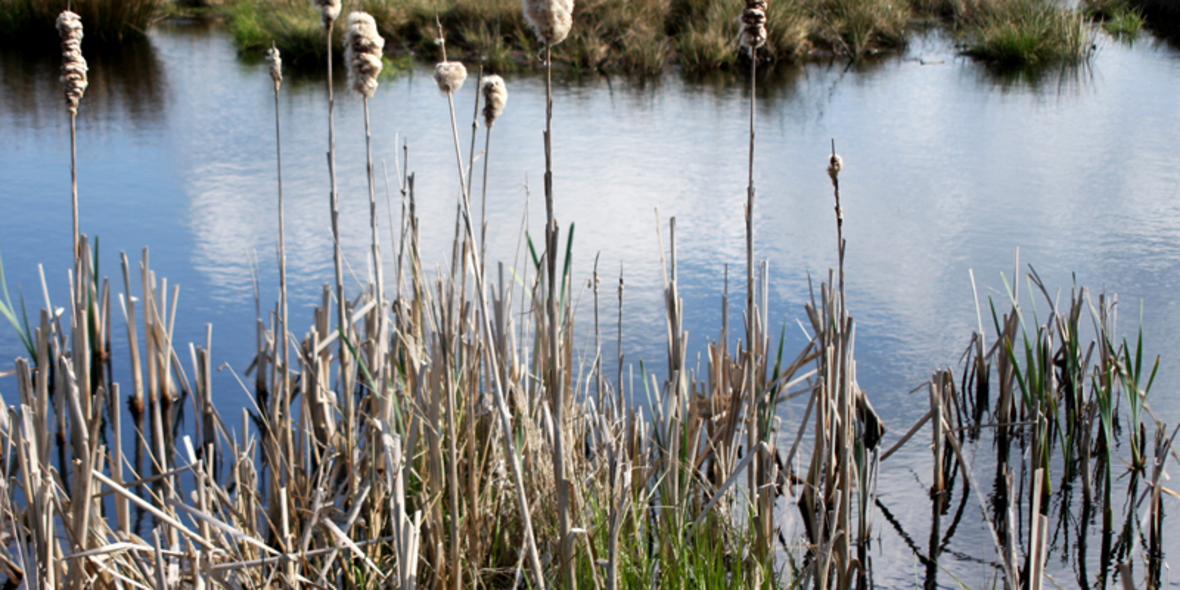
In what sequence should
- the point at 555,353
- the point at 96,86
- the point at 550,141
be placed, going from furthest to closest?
the point at 96,86, the point at 555,353, the point at 550,141

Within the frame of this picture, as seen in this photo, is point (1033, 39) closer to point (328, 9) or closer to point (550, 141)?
point (328, 9)

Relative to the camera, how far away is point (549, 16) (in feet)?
3.01

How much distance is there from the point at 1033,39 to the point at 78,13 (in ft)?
28.4

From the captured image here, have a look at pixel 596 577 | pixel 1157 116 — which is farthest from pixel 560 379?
pixel 1157 116

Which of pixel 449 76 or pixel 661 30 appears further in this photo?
pixel 661 30

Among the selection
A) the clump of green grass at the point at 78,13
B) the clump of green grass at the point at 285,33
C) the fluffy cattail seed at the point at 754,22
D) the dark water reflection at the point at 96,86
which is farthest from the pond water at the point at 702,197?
the clump of green grass at the point at 78,13

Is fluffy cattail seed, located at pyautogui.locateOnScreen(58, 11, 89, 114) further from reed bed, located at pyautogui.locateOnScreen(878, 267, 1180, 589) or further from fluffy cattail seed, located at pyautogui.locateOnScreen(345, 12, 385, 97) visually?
reed bed, located at pyautogui.locateOnScreen(878, 267, 1180, 589)

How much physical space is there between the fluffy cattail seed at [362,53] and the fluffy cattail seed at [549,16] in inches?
19.0

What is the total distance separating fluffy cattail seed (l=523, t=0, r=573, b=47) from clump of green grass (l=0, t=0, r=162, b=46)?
927 cm

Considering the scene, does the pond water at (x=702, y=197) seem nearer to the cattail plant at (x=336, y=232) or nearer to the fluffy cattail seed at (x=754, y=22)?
the cattail plant at (x=336, y=232)

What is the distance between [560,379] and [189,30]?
10.8 meters

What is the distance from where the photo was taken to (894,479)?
2.12 m

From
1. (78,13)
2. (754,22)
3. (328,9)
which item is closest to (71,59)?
(328,9)

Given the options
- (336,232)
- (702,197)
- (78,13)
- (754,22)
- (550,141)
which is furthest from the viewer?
(78,13)
